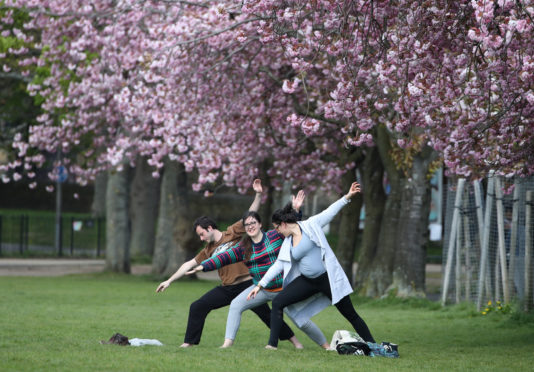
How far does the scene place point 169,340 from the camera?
13133 millimetres

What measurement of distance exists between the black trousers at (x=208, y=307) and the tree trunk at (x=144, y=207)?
23.2 meters

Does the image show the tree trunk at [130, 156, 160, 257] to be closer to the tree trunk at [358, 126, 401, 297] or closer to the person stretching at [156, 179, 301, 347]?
the tree trunk at [358, 126, 401, 297]

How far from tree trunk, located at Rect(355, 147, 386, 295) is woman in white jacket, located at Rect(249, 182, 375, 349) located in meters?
11.7

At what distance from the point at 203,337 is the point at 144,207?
23.5m

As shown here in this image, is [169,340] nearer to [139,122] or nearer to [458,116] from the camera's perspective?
[458,116]

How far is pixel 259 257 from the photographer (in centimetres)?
1118

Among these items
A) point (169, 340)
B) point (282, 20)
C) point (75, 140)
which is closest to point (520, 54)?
point (282, 20)

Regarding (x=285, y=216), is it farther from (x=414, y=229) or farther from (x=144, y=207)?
(x=144, y=207)

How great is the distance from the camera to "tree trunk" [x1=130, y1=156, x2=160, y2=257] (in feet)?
Answer: 117

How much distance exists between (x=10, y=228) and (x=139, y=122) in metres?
24.7

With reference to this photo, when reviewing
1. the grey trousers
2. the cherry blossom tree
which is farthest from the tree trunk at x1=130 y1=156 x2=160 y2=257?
the grey trousers

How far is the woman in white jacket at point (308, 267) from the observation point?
10.8 metres

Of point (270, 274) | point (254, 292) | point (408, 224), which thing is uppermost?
point (408, 224)

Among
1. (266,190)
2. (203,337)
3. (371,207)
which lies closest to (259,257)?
(203,337)
